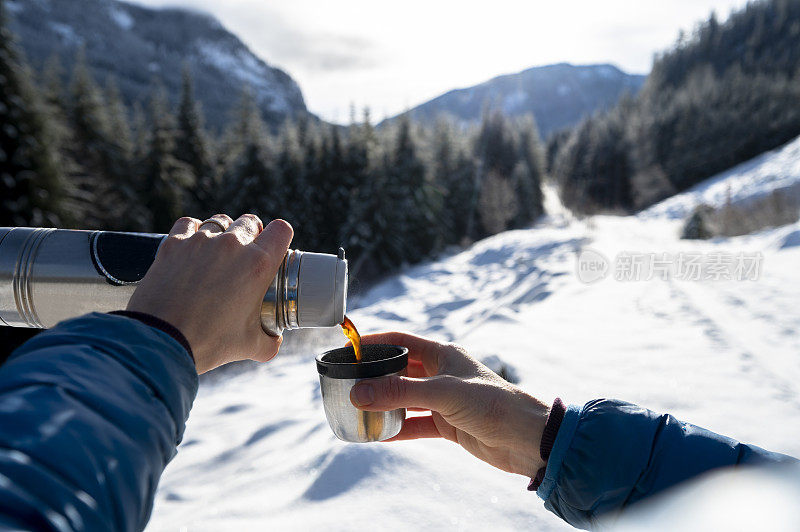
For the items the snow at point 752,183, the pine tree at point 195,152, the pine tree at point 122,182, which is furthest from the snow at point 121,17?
the snow at point 752,183

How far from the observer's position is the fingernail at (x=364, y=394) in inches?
61.5

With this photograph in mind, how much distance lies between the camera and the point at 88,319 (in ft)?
2.64

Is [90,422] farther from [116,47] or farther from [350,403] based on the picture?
[116,47]

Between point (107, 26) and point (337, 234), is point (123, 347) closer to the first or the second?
point (337, 234)

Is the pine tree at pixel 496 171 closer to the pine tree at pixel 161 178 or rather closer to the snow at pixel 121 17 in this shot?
the pine tree at pixel 161 178

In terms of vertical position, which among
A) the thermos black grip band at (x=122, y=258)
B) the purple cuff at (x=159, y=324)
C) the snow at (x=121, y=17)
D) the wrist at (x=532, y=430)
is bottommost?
the wrist at (x=532, y=430)

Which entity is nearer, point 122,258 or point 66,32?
point 122,258

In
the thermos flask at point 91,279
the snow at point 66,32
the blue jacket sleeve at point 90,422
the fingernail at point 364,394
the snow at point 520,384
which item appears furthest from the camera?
the snow at point 66,32

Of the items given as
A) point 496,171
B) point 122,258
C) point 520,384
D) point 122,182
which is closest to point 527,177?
point 496,171

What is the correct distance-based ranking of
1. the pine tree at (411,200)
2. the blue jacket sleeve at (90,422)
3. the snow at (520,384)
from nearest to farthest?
1. the blue jacket sleeve at (90,422)
2. the snow at (520,384)
3. the pine tree at (411,200)

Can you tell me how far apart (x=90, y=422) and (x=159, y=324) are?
0.80ft

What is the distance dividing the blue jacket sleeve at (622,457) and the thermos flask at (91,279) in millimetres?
983

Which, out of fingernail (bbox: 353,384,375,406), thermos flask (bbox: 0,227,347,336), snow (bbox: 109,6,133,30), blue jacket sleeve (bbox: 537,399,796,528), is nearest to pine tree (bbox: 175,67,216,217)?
thermos flask (bbox: 0,227,347,336)

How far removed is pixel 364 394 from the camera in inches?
61.6
